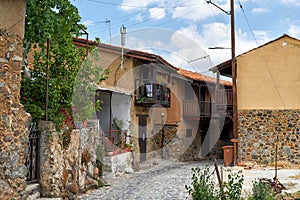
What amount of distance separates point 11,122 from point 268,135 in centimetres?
1292

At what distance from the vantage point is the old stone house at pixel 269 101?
14.9 m

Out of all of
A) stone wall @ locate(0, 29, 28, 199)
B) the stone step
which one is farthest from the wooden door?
stone wall @ locate(0, 29, 28, 199)

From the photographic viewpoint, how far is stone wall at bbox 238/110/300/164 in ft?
48.8

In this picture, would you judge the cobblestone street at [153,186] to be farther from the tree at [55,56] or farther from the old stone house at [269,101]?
the tree at [55,56]

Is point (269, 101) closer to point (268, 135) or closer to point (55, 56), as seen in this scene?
point (268, 135)

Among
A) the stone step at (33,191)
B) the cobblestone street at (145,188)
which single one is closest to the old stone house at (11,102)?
the stone step at (33,191)

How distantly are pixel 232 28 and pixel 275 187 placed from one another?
397 inches

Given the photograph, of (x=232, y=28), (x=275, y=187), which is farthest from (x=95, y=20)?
(x=275, y=187)

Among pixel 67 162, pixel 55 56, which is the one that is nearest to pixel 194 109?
pixel 55 56

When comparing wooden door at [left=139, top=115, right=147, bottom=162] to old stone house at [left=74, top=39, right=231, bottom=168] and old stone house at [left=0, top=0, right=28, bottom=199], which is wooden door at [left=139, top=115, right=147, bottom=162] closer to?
old stone house at [left=74, top=39, right=231, bottom=168]

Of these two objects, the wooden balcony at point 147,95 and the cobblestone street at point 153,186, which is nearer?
the cobblestone street at point 153,186

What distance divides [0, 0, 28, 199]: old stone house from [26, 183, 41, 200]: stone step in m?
0.79

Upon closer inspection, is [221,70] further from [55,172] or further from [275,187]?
[55,172]

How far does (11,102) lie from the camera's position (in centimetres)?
530
